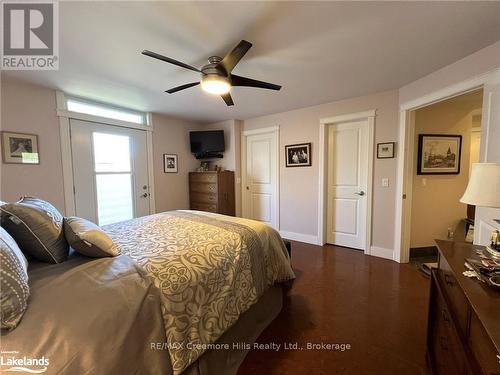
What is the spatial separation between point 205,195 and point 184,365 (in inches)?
130

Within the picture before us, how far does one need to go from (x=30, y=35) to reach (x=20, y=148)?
1.48 metres

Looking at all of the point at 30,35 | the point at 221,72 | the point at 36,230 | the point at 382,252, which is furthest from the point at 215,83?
the point at 382,252

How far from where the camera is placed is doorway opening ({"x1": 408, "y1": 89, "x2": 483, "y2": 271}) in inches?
119

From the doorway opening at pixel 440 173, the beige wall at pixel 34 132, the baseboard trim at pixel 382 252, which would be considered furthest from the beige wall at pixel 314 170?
the beige wall at pixel 34 132

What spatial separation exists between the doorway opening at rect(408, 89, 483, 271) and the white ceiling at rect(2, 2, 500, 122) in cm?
94

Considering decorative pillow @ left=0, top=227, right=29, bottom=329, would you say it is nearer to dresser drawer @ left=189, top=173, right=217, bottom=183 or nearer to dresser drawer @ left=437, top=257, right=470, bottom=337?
dresser drawer @ left=437, top=257, right=470, bottom=337

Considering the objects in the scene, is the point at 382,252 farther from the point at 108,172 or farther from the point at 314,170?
the point at 108,172

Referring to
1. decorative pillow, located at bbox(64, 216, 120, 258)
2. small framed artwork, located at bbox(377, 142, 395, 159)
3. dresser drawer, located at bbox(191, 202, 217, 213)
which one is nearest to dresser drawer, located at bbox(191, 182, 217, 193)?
dresser drawer, located at bbox(191, 202, 217, 213)

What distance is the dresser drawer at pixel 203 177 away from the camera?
4.04 metres

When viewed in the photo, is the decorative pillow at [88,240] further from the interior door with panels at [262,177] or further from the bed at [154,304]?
the interior door with panels at [262,177]

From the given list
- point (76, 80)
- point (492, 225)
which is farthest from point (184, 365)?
point (76, 80)

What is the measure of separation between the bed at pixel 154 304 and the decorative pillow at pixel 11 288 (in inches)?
1.4

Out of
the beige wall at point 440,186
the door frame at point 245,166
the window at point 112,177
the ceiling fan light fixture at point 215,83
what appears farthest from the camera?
the door frame at point 245,166

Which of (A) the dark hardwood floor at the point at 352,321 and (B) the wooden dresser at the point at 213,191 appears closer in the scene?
(A) the dark hardwood floor at the point at 352,321
